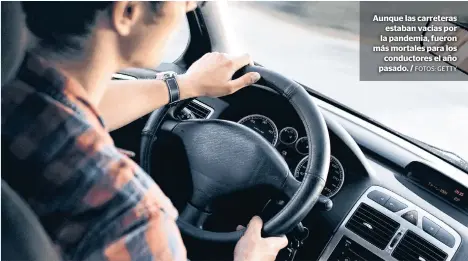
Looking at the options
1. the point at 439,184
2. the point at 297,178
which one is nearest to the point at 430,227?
the point at 439,184

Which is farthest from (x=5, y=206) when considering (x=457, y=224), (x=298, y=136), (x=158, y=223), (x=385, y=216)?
(x=457, y=224)

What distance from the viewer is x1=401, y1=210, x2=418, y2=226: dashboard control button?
1.25 m

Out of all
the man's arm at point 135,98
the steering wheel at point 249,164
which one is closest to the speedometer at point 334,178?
the steering wheel at point 249,164

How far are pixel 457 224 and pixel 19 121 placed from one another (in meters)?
0.90

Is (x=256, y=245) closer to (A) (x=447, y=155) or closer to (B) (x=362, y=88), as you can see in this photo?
(A) (x=447, y=155)

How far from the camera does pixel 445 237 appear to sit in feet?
4.03

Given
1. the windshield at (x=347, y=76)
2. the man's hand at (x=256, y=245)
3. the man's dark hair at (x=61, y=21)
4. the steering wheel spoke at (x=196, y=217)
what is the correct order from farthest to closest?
1. the windshield at (x=347, y=76)
2. the steering wheel spoke at (x=196, y=217)
3. the man's hand at (x=256, y=245)
4. the man's dark hair at (x=61, y=21)

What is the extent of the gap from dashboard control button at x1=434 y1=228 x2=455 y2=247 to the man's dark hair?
0.78m

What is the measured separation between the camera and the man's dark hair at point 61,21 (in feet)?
2.42

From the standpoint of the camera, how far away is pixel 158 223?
78 cm

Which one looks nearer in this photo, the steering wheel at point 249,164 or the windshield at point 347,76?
the steering wheel at point 249,164

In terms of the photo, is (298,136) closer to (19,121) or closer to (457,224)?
(457,224)

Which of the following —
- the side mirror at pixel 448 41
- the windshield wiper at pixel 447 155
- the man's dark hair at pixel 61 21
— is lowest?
the windshield wiper at pixel 447 155

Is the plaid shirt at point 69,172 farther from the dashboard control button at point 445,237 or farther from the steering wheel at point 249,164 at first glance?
the dashboard control button at point 445,237
